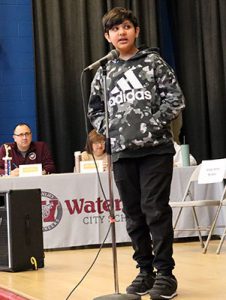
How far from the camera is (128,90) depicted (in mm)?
3111

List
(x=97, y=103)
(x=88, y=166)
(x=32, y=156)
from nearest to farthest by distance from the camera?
(x=97, y=103)
(x=88, y=166)
(x=32, y=156)

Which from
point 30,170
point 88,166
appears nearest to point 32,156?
point 30,170

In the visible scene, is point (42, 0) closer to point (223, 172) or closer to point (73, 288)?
point (223, 172)

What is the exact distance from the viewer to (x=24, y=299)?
3.38 m

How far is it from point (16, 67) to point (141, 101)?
4.81 meters

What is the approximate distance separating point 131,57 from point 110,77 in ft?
0.43

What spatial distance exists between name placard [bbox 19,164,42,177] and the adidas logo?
2996mm

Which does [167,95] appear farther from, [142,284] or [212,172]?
[212,172]

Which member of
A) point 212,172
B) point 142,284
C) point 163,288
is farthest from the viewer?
point 212,172

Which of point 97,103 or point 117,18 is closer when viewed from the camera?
point 117,18

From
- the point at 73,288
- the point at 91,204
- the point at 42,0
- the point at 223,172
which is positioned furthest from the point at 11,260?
the point at 42,0

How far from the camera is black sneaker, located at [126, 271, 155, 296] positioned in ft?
10.4

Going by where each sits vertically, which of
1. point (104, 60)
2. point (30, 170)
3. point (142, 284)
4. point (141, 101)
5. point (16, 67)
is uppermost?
point (16, 67)

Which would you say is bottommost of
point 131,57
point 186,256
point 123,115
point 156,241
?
point 186,256
